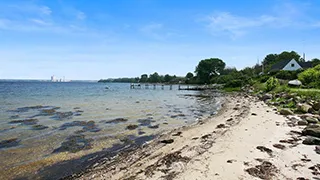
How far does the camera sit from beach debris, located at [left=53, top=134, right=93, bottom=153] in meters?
7.20

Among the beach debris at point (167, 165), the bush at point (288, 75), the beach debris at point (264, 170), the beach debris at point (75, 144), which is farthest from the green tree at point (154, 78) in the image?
the beach debris at point (264, 170)

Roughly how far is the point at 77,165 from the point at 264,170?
5273mm

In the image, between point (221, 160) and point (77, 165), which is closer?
point (221, 160)

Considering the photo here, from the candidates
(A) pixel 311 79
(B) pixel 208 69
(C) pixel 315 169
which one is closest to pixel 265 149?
(C) pixel 315 169

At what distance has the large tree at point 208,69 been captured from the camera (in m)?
89.8

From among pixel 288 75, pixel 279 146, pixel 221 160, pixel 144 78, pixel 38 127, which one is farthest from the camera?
pixel 144 78

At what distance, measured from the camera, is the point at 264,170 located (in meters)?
4.43

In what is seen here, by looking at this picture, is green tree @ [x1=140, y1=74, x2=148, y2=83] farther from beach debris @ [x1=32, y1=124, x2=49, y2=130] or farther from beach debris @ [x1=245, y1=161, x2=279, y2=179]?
beach debris @ [x1=245, y1=161, x2=279, y2=179]

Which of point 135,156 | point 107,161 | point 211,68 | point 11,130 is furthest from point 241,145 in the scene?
point 211,68

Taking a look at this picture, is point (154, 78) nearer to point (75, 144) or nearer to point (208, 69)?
point (208, 69)

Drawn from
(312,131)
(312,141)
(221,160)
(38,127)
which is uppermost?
(312,131)

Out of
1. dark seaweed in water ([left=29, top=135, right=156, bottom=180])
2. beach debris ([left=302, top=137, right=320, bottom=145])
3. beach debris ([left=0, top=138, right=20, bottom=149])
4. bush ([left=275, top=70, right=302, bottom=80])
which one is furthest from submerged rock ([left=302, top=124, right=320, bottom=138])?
bush ([left=275, top=70, right=302, bottom=80])

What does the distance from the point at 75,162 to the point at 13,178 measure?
1.59 m

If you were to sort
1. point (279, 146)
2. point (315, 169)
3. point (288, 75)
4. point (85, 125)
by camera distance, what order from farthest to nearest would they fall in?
1. point (288, 75)
2. point (85, 125)
3. point (279, 146)
4. point (315, 169)
